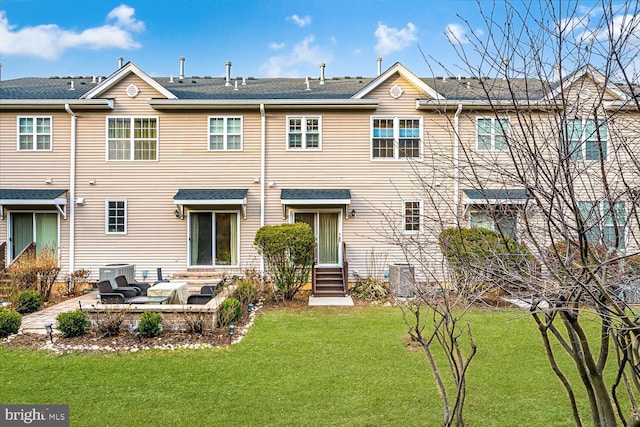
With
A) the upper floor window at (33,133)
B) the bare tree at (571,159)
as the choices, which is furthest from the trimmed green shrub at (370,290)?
the upper floor window at (33,133)

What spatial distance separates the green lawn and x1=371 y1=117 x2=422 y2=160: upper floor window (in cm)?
752

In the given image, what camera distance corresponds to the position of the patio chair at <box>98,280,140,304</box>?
9.11 m

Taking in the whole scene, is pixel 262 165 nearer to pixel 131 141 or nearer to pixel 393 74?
pixel 131 141

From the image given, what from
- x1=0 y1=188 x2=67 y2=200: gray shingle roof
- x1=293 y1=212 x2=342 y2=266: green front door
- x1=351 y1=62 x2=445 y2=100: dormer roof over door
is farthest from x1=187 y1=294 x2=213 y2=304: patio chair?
x1=351 y1=62 x2=445 y2=100: dormer roof over door

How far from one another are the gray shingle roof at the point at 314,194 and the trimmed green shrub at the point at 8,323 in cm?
772

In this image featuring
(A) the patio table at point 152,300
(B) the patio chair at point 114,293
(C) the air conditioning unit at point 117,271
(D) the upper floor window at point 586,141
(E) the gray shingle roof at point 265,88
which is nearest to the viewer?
(D) the upper floor window at point 586,141

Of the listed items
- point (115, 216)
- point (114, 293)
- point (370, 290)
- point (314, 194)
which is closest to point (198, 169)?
point (115, 216)

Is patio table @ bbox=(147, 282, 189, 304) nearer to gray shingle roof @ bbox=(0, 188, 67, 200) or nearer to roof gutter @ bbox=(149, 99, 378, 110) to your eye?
roof gutter @ bbox=(149, 99, 378, 110)

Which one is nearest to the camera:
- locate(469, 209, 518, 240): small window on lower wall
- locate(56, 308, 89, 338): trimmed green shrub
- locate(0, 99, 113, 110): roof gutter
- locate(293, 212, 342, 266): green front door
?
locate(469, 209, 518, 240): small window on lower wall

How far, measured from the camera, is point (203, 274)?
13547 mm

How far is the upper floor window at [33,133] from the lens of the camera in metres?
13.9

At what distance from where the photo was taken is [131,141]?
45.8 ft

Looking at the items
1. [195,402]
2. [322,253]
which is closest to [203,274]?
[322,253]

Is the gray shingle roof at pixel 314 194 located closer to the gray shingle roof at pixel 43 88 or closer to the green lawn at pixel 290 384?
the green lawn at pixel 290 384
